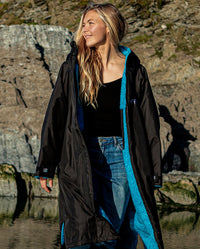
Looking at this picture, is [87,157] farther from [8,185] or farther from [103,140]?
[8,185]

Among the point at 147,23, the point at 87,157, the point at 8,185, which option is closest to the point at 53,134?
the point at 87,157

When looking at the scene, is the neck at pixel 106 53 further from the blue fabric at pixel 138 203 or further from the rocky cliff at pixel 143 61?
the rocky cliff at pixel 143 61

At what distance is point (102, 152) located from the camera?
2717mm

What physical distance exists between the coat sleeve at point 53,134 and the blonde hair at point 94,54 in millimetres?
140

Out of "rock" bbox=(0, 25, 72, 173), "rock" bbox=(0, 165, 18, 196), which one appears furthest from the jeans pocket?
"rock" bbox=(0, 25, 72, 173)

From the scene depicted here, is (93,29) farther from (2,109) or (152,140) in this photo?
(2,109)

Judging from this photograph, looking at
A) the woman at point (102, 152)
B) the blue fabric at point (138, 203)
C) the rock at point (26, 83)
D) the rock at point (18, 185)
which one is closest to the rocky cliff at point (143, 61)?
the rock at point (26, 83)

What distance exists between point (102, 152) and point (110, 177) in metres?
0.17

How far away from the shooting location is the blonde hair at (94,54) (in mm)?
2830

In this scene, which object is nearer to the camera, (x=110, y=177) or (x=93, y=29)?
(x=110, y=177)

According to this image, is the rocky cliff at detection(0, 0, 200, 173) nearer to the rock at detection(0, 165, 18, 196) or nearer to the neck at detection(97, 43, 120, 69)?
the rock at detection(0, 165, 18, 196)

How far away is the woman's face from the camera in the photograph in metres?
2.93

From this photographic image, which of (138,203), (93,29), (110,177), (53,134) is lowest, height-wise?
(138,203)

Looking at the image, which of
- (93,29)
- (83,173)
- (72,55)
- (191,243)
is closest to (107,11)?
(93,29)
